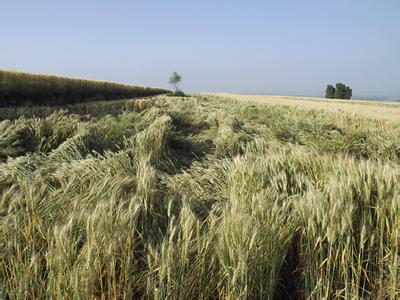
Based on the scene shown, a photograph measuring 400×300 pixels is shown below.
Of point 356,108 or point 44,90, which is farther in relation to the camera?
point 356,108

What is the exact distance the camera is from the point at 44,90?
826 inches

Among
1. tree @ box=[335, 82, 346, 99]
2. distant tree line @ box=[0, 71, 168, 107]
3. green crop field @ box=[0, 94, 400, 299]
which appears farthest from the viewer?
tree @ box=[335, 82, 346, 99]

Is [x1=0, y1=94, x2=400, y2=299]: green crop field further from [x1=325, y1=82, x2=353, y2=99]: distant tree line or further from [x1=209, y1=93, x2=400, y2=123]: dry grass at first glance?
[x1=325, y1=82, x2=353, y2=99]: distant tree line

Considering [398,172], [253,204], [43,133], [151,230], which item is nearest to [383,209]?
[398,172]

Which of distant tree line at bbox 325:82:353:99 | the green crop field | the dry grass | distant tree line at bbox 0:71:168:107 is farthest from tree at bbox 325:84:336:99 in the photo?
the green crop field

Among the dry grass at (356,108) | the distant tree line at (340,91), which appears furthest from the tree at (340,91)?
the dry grass at (356,108)

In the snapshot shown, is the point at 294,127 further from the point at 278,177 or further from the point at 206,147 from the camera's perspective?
the point at 278,177

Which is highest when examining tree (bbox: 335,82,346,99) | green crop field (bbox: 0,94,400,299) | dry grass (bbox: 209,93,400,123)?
tree (bbox: 335,82,346,99)

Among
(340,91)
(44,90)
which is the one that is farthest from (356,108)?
(340,91)

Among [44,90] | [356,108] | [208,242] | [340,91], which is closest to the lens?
[208,242]

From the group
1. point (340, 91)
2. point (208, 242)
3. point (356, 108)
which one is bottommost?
point (356, 108)

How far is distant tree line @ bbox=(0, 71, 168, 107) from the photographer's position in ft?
57.8

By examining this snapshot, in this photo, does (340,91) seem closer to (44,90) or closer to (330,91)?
(330,91)

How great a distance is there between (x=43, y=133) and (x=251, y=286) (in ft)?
14.8
